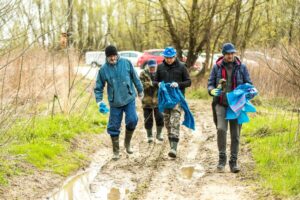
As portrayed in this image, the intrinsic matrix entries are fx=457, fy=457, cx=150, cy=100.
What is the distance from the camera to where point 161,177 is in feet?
22.8

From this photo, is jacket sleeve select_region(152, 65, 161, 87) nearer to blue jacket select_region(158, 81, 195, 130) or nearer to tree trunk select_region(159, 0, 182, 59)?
blue jacket select_region(158, 81, 195, 130)

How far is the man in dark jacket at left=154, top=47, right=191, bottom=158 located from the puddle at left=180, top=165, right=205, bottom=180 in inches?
24.3

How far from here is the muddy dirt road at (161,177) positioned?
623cm

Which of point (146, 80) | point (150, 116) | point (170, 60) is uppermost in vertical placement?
point (170, 60)

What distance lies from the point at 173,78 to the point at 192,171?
185 cm

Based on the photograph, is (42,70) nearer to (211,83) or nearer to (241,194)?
(211,83)

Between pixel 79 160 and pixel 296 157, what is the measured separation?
3613 mm

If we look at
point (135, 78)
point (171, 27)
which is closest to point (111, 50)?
point (135, 78)

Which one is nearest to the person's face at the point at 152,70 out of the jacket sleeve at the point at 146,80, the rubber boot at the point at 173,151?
the jacket sleeve at the point at 146,80

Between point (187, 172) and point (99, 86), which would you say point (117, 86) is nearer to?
A: point (99, 86)

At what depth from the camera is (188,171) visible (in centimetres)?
738

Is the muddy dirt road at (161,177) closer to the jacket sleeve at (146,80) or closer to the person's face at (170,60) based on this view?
the jacket sleeve at (146,80)

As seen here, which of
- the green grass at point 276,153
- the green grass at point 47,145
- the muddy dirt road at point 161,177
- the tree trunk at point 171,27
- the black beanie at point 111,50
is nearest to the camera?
the green grass at point 276,153

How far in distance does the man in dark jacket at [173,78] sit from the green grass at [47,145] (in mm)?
1625
